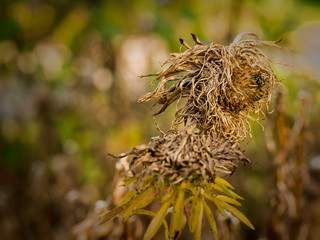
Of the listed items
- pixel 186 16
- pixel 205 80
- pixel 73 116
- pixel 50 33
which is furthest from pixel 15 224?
pixel 205 80

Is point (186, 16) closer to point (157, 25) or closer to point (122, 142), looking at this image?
point (157, 25)

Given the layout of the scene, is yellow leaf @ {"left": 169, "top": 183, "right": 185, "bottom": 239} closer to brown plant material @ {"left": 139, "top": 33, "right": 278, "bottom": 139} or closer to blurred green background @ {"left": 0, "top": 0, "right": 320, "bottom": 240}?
brown plant material @ {"left": 139, "top": 33, "right": 278, "bottom": 139}

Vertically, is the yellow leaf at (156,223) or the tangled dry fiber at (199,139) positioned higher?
the tangled dry fiber at (199,139)

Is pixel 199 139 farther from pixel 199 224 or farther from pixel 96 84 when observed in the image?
pixel 96 84

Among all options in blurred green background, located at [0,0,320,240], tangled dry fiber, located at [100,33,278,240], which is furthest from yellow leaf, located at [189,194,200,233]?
blurred green background, located at [0,0,320,240]

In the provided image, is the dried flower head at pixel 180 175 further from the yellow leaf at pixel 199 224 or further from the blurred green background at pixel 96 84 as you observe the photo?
the blurred green background at pixel 96 84

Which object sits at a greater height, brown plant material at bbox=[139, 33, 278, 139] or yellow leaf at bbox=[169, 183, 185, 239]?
brown plant material at bbox=[139, 33, 278, 139]

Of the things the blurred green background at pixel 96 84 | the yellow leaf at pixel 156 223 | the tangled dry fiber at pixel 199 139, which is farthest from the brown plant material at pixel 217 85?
the blurred green background at pixel 96 84
